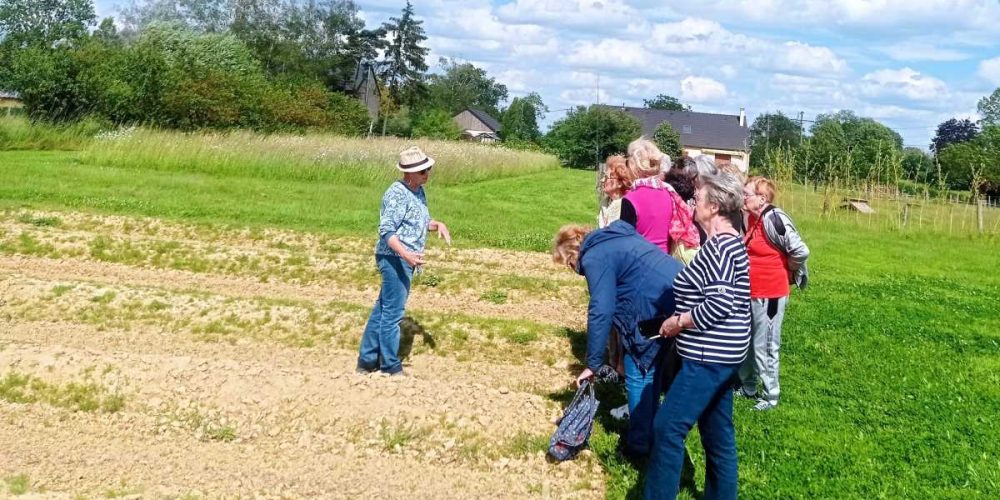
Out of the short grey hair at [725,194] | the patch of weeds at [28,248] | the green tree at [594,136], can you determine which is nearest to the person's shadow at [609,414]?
the short grey hair at [725,194]

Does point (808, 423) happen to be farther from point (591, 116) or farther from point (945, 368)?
point (591, 116)

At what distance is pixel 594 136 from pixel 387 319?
50.3 m

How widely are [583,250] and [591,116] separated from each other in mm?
52521

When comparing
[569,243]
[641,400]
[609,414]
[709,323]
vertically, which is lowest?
[609,414]

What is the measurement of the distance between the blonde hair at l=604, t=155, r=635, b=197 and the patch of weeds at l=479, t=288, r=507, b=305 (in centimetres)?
466

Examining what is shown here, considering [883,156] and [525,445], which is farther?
[883,156]

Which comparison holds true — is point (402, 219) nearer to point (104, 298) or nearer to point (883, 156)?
point (104, 298)

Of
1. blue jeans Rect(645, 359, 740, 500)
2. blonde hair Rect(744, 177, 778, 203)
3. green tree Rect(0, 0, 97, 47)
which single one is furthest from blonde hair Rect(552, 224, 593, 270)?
green tree Rect(0, 0, 97, 47)

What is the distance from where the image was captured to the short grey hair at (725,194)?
451 cm

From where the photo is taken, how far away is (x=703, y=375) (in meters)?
4.50

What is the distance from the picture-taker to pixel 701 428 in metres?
4.82

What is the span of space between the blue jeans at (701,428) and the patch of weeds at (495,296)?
630 centimetres

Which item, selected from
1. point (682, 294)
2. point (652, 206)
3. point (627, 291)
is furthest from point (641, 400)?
point (652, 206)

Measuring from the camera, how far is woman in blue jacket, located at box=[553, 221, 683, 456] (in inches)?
203
